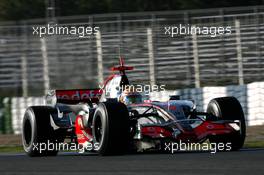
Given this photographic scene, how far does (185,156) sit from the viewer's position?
1044 centimetres

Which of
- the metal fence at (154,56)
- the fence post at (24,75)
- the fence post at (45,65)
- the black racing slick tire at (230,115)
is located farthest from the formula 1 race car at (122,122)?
the fence post at (24,75)

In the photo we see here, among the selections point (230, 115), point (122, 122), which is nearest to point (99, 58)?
point (230, 115)

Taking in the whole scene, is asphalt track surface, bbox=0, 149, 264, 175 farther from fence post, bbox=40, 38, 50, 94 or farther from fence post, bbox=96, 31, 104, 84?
fence post, bbox=40, 38, 50, 94

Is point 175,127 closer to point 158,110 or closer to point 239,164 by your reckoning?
point 158,110

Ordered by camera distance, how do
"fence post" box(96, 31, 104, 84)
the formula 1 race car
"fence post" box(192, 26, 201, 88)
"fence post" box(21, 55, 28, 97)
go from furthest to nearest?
1. "fence post" box(21, 55, 28, 97)
2. "fence post" box(96, 31, 104, 84)
3. "fence post" box(192, 26, 201, 88)
4. the formula 1 race car

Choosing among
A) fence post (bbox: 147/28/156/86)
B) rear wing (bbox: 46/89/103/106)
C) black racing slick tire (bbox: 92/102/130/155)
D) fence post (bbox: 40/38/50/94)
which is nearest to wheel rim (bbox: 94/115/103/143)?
black racing slick tire (bbox: 92/102/130/155)

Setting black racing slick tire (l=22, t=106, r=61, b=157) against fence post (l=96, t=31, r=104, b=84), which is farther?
fence post (l=96, t=31, r=104, b=84)

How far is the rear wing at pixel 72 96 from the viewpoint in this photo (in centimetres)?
1281

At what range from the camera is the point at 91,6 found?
42.1 metres

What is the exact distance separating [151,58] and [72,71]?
79.6 inches

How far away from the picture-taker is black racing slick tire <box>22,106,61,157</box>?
12.3 meters

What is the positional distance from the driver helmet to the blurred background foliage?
1086 inches

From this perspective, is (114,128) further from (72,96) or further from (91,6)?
(91,6)

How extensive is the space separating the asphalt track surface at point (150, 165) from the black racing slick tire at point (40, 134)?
45.9 inches
